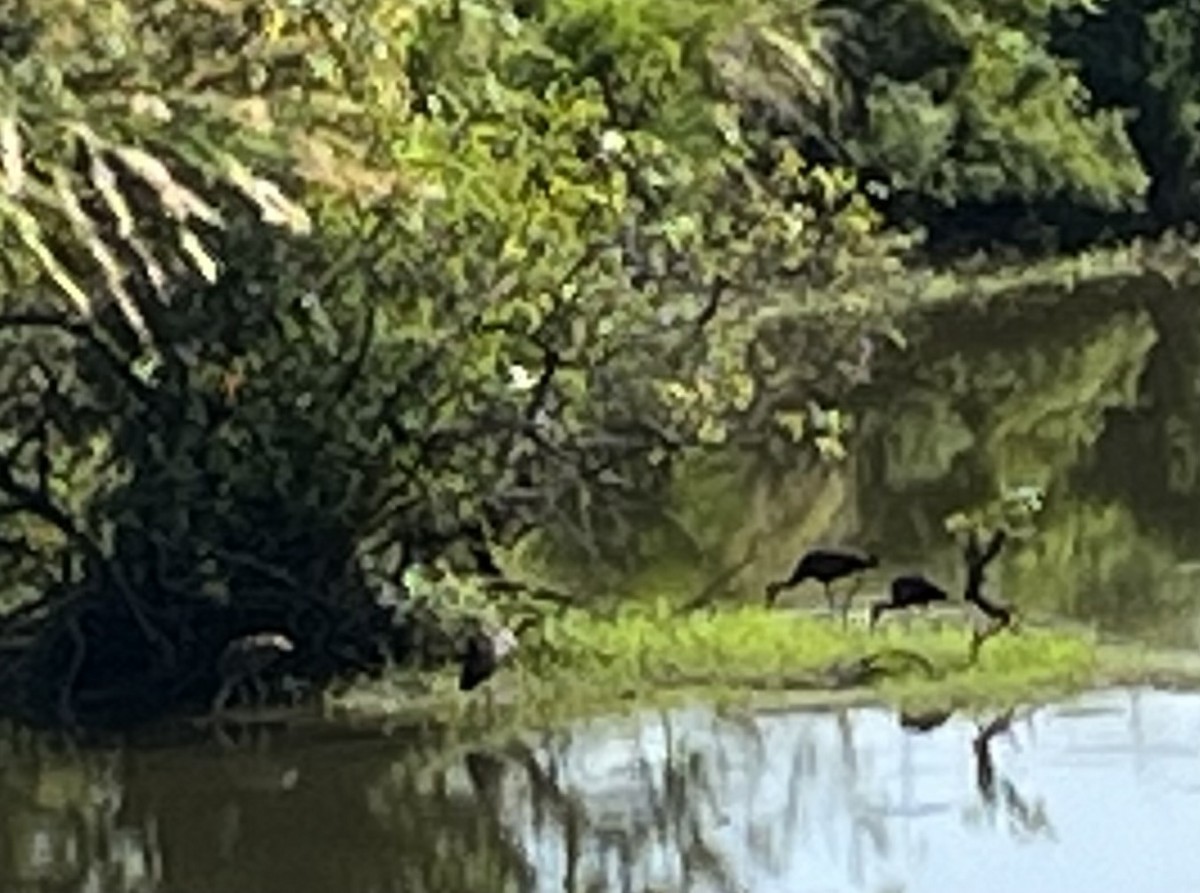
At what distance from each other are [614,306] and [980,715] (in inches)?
80.3

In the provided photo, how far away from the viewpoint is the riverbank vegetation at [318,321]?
11695 mm

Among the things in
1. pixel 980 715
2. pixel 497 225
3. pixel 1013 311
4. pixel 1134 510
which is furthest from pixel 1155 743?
pixel 1013 311

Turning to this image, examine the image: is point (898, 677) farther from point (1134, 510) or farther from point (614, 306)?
point (1134, 510)

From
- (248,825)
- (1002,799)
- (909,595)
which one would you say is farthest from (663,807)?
(909,595)

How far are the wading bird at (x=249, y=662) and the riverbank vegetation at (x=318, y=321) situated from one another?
0.10 meters

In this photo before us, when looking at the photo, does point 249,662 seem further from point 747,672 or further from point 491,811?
point 747,672

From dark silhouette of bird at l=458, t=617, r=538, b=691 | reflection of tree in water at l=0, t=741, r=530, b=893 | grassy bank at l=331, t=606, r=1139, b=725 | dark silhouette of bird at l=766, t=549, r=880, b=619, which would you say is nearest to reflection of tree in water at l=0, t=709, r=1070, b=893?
reflection of tree in water at l=0, t=741, r=530, b=893

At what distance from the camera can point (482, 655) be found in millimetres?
13484

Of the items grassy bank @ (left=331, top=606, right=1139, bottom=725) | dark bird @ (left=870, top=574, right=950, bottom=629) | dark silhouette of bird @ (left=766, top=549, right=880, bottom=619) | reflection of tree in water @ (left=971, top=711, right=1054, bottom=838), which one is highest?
dark silhouette of bird @ (left=766, top=549, right=880, bottom=619)

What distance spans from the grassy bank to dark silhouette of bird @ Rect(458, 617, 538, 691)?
0.04 m

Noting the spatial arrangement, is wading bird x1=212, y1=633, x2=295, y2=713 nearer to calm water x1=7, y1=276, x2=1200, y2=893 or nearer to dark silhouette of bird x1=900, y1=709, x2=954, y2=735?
calm water x1=7, y1=276, x2=1200, y2=893

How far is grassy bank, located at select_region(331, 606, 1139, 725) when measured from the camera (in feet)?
43.6

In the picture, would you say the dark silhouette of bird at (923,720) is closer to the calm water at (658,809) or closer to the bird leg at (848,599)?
the calm water at (658,809)

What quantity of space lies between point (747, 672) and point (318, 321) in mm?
2094
